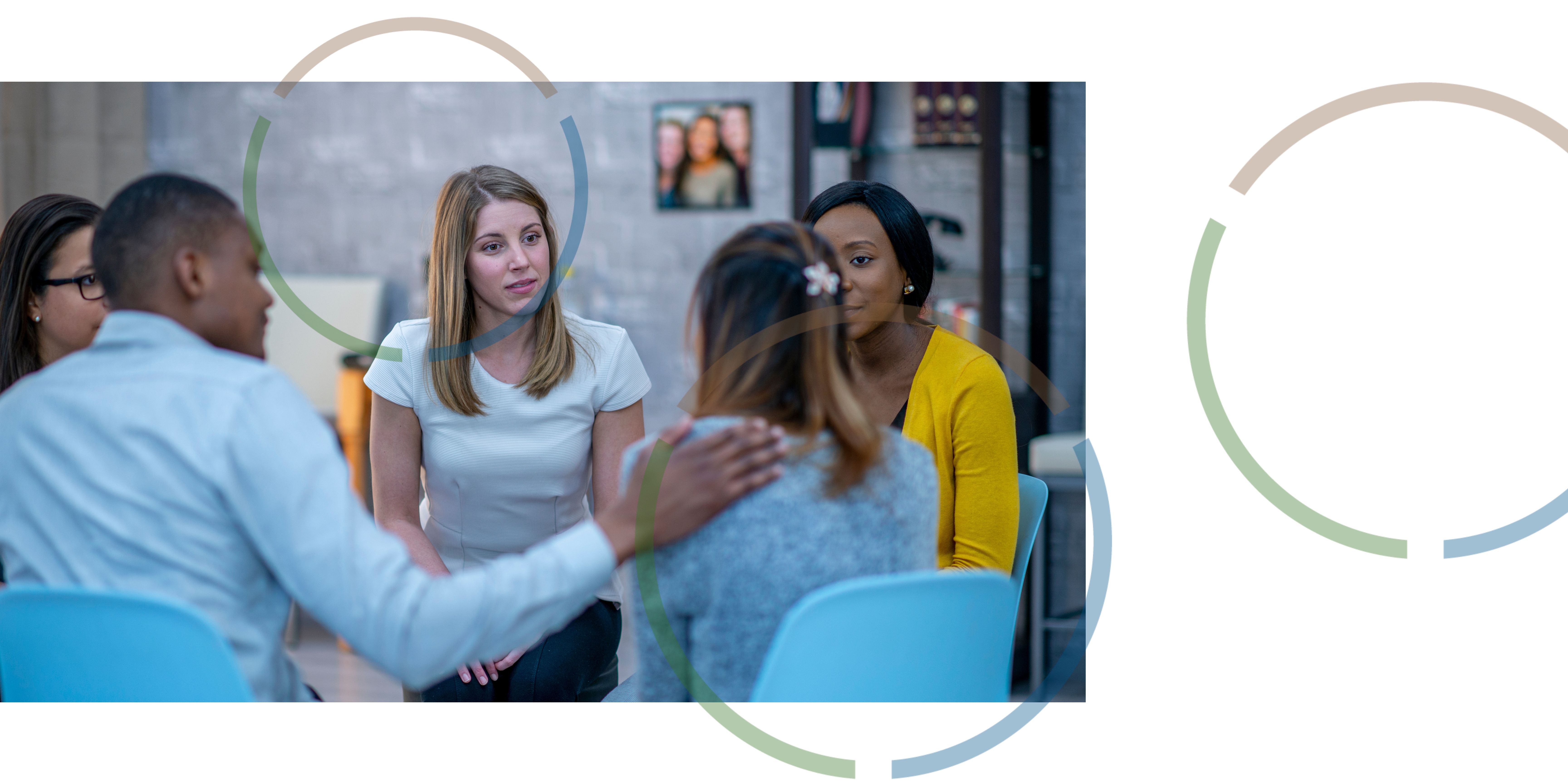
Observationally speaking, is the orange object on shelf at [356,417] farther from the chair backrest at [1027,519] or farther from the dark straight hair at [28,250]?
the chair backrest at [1027,519]

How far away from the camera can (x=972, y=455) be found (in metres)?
1.30

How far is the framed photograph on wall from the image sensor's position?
312cm

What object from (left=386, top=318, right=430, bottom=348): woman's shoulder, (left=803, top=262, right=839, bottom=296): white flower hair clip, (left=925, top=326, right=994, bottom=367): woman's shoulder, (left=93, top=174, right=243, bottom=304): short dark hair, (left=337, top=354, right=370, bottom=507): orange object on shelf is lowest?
(left=337, top=354, right=370, bottom=507): orange object on shelf

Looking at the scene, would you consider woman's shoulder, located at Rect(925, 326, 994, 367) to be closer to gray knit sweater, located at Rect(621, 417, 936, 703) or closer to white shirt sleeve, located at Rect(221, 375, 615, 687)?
gray knit sweater, located at Rect(621, 417, 936, 703)

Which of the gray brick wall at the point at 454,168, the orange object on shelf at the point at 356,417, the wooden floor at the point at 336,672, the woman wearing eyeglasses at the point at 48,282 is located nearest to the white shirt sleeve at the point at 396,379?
the woman wearing eyeglasses at the point at 48,282

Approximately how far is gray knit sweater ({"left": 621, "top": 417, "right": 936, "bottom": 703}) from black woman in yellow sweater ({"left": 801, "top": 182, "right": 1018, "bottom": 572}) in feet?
1.21

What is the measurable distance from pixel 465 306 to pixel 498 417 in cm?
16

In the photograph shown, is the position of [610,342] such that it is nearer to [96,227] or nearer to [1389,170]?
[96,227]

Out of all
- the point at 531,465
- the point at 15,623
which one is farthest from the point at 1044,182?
the point at 15,623

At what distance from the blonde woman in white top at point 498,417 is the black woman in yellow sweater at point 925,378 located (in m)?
0.33

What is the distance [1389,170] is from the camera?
1188mm

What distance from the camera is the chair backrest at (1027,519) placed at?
4.36 feet

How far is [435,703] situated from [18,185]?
319cm

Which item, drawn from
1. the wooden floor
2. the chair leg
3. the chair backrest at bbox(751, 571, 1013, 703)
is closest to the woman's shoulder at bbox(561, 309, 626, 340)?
the chair backrest at bbox(751, 571, 1013, 703)
